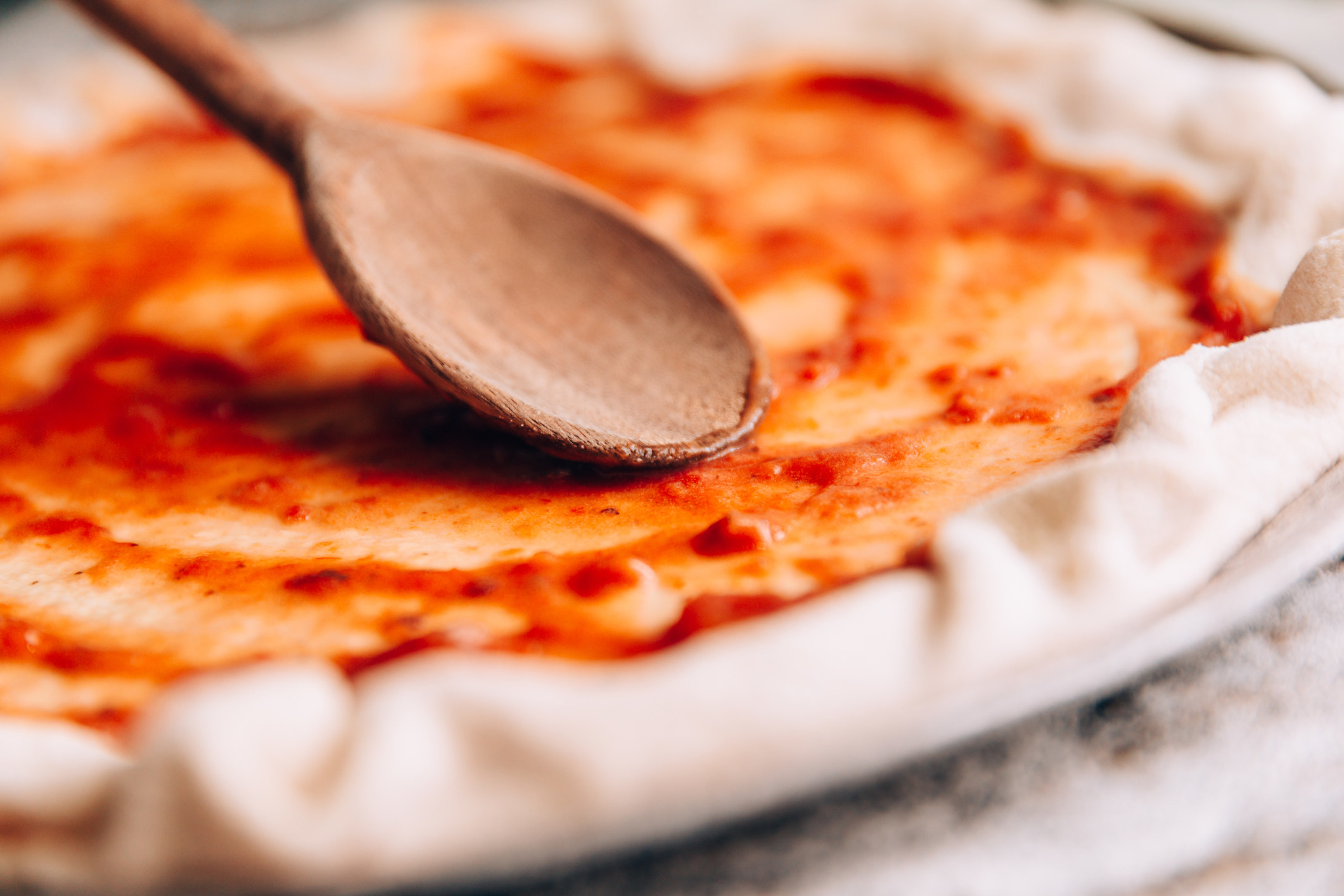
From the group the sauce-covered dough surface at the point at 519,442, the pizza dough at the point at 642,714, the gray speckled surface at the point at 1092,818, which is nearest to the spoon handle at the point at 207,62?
the sauce-covered dough surface at the point at 519,442

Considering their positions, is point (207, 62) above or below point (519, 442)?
above

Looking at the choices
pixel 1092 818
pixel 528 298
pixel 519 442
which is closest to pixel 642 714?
pixel 1092 818

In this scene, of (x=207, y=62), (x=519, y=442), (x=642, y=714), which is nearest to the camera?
(x=642, y=714)

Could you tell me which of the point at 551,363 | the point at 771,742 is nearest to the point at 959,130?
the point at 551,363

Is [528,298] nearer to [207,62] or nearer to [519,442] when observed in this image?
[519,442]

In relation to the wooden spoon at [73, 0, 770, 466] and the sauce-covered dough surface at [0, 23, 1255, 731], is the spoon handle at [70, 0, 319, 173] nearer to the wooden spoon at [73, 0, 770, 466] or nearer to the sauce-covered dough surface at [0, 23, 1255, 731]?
the wooden spoon at [73, 0, 770, 466]

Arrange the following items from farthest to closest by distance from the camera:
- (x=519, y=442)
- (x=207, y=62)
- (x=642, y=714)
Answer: (x=207, y=62) → (x=519, y=442) → (x=642, y=714)
